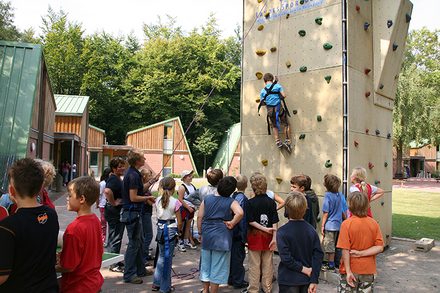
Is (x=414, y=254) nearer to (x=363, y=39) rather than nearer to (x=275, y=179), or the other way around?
(x=275, y=179)

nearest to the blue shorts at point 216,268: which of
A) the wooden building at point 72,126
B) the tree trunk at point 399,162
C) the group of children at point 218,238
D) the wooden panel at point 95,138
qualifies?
the group of children at point 218,238

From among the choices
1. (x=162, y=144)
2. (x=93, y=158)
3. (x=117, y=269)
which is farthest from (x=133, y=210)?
(x=162, y=144)

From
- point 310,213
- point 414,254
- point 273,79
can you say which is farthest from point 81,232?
point 414,254

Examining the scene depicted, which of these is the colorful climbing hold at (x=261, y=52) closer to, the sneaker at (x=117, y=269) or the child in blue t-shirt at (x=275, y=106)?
the child in blue t-shirt at (x=275, y=106)

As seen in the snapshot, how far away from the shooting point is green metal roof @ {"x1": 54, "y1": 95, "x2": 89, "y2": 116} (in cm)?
2681

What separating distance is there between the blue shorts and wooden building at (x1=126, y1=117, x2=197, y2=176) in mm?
36227

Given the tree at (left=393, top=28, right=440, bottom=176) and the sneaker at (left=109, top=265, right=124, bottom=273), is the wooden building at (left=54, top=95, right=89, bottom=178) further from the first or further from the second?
the tree at (left=393, top=28, right=440, bottom=176)

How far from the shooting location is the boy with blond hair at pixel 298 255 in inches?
145

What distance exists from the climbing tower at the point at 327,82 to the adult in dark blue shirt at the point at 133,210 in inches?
133

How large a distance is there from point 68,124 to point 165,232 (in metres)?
23.9

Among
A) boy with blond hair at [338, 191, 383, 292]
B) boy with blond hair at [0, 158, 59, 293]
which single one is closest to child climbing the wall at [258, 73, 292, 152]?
boy with blond hair at [338, 191, 383, 292]

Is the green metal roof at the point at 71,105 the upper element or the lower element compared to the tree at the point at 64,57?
lower

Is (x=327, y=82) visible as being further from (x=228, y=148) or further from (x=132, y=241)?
(x=228, y=148)

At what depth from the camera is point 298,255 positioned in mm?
3693
